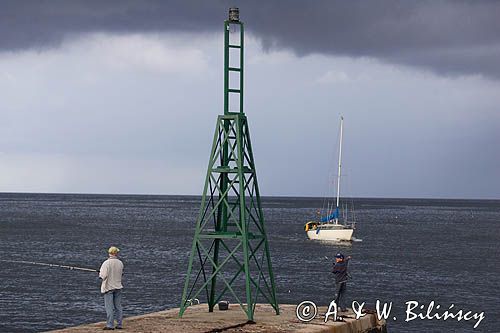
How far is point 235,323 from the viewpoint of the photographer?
26.8m

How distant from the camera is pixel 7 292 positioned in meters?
57.4

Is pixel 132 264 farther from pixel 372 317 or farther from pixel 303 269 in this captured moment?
pixel 372 317

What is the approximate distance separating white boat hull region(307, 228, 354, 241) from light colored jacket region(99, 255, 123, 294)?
8744 cm

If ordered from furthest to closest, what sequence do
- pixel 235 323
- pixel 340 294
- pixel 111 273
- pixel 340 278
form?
1. pixel 340 294
2. pixel 340 278
3. pixel 235 323
4. pixel 111 273

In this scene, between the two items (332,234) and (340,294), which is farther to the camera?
(332,234)

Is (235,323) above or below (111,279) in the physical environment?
below

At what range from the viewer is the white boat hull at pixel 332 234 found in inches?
4377

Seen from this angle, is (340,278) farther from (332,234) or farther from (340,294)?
(332,234)

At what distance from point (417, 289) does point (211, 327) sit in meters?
39.1

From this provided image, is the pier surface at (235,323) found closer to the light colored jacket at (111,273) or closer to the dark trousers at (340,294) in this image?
the dark trousers at (340,294)

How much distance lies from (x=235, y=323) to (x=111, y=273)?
4.31 metres

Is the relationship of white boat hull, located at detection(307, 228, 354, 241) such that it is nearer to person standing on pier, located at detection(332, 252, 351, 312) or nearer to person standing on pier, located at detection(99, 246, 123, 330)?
person standing on pier, located at detection(332, 252, 351, 312)

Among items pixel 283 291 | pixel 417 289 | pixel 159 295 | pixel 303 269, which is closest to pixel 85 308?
pixel 159 295

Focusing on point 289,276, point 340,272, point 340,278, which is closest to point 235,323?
point 340,278
